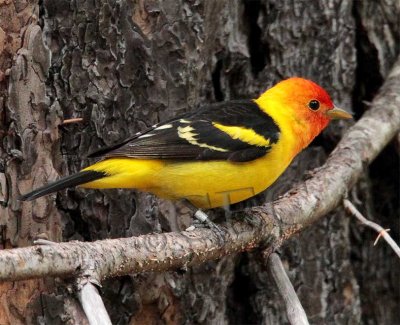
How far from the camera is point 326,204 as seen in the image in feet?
14.2

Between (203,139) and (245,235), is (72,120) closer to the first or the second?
Result: (203,139)

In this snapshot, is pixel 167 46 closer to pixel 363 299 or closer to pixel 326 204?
pixel 326 204

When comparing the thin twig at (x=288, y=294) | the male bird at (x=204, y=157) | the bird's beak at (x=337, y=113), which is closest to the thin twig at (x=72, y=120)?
the male bird at (x=204, y=157)

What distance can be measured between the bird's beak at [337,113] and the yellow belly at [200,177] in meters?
0.67

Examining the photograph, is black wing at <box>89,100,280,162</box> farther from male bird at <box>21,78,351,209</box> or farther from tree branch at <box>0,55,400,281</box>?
tree branch at <box>0,55,400,281</box>

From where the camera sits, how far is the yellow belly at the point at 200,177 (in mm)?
3877

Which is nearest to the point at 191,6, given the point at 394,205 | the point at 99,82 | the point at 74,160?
the point at 99,82

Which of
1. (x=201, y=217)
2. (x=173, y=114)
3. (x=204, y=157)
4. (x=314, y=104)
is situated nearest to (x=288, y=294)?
(x=201, y=217)

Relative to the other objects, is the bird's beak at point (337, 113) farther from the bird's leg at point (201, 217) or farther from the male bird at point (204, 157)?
the bird's leg at point (201, 217)

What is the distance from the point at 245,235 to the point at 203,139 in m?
0.53

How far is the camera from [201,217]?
4.09 m

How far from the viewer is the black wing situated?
12.8 feet

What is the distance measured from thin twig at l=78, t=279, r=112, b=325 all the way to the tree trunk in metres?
0.11

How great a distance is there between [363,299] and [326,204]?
3.63 ft
